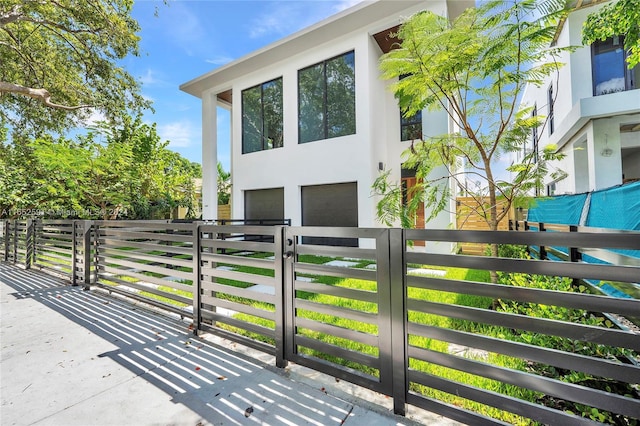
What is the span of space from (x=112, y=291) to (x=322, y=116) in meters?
6.74

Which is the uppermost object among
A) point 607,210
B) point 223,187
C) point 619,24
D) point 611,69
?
point 611,69

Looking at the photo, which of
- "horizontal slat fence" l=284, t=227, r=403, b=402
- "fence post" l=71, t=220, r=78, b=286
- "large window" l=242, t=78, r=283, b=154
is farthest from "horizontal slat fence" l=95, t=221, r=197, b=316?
"large window" l=242, t=78, r=283, b=154

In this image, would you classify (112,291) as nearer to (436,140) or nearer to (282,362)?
(282,362)

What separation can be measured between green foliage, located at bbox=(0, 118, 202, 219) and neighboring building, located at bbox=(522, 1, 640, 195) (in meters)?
11.7

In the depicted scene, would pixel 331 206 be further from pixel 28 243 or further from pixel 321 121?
pixel 28 243

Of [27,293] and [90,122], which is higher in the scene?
[90,122]

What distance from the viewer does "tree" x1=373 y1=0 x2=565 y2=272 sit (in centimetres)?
286

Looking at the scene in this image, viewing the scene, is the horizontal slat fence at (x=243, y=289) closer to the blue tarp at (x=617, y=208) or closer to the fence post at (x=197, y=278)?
the fence post at (x=197, y=278)

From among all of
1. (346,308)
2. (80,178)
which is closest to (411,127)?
(346,308)

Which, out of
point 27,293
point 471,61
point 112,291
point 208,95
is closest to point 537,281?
point 471,61

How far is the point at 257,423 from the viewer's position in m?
1.78

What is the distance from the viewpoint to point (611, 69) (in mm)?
8602

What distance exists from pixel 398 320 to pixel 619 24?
13.7ft

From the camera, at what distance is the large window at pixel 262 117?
9.85 metres
